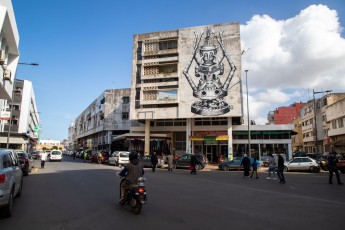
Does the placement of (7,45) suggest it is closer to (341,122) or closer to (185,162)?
(185,162)

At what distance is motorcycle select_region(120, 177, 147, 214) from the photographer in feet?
23.9

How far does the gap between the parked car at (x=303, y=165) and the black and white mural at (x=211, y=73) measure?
13.9 m

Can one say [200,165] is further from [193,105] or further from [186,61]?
[186,61]

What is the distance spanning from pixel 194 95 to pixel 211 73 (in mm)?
4024

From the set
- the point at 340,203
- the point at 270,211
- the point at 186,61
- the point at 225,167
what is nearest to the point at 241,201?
the point at 270,211

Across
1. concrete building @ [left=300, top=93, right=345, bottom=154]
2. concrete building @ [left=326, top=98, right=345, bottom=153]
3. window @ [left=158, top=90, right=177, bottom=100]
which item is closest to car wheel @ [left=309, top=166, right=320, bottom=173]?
concrete building @ [left=326, top=98, right=345, bottom=153]

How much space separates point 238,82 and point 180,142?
1330 centimetres

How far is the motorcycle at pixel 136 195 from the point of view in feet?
23.9

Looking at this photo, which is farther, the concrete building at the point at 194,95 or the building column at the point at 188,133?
the building column at the point at 188,133

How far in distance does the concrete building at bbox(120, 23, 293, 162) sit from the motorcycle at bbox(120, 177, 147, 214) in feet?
99.4

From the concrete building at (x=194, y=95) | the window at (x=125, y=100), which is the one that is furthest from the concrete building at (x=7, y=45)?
the window at (x=125, y=100)

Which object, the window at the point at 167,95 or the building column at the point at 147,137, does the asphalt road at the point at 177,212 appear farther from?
the window at the point at 167,95

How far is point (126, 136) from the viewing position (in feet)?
124

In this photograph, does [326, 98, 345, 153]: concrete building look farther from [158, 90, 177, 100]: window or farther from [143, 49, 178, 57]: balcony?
[143, 49, 178, 57]: balcony
